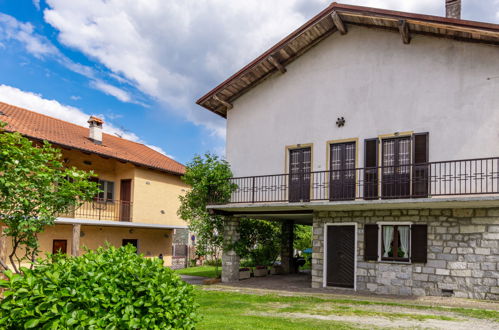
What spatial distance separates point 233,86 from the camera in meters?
16.7

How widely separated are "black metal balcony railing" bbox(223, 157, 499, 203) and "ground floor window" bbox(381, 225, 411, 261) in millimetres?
1088

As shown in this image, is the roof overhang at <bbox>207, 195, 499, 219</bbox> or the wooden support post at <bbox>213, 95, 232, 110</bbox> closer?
the roof overhang at <bbox>207, 195, 499, 219</bbox>

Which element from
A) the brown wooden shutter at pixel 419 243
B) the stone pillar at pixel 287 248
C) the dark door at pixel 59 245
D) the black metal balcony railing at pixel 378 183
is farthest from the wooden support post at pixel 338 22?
the dark door at pixel 59 245

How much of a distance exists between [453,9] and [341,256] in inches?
355

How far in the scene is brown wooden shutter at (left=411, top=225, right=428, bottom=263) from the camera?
12680 millimetres

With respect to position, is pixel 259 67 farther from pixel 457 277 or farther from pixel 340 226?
pixel 457 277

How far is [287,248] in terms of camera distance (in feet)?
69.5

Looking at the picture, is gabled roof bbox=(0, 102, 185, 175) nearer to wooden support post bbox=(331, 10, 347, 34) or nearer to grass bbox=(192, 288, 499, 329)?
grass bbox=(192, 288, 499, 329)

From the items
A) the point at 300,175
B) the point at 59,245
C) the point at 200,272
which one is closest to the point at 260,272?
the point at 200,272

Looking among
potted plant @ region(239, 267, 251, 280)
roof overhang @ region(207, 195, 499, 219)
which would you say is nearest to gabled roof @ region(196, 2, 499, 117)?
roof overhang @ region(207, 195, 499, 219)

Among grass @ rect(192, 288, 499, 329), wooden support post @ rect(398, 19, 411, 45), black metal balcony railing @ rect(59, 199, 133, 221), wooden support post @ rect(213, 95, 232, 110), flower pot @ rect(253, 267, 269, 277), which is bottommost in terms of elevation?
flower pot @ rect(253, 267, 269, 277)

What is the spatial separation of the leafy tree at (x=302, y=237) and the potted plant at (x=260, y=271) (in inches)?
238

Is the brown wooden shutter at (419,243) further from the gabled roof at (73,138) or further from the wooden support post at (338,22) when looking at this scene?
the gabled roof at (73,138)

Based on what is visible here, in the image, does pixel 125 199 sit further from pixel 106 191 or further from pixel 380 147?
pixel 380 147
